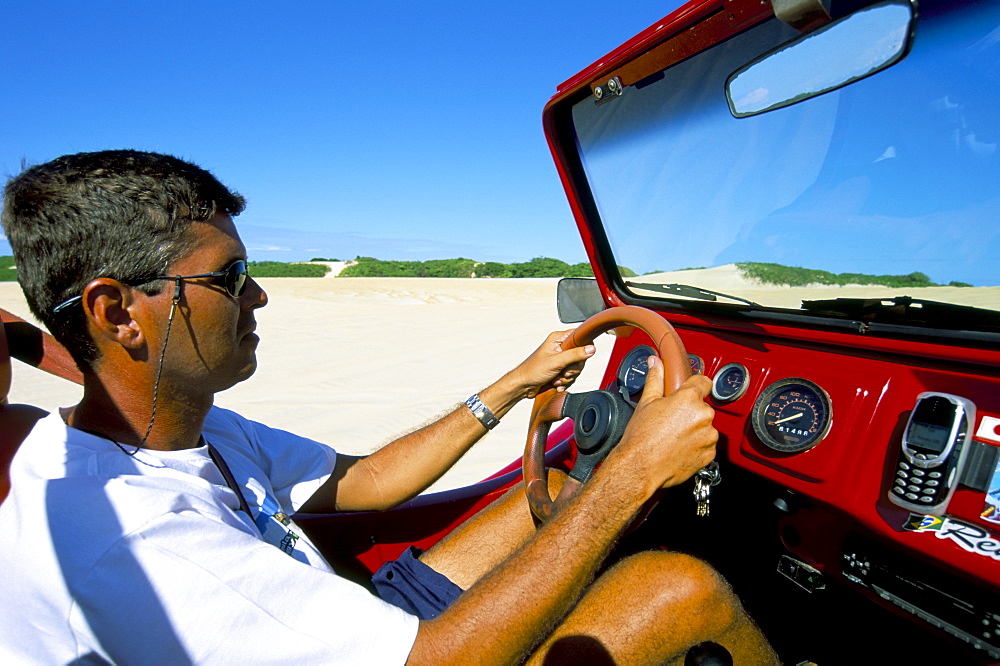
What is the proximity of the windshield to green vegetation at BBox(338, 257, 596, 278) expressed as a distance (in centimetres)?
2362

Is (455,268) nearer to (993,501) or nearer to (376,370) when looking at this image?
(376,370)

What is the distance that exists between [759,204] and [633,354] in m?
0.64

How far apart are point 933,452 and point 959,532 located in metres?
0.17

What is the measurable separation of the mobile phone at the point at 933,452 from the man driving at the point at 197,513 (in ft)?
1.53

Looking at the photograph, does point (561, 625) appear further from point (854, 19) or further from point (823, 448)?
point (854, 19)

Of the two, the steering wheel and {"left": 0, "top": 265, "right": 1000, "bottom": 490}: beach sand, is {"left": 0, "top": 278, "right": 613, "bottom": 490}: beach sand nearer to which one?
{"left": 0, "top": 265, "right": 1000, "bottom": 490}: beach sand

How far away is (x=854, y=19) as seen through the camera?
133cm

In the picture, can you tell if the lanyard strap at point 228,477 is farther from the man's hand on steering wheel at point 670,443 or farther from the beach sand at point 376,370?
the beach sand at point 376,370

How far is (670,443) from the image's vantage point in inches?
53.4

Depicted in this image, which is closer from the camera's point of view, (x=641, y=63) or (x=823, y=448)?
(x=823, y=448)

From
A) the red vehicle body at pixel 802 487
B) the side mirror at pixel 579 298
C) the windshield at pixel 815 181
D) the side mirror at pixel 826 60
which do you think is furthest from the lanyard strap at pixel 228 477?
the side mirror at pixel 826 60

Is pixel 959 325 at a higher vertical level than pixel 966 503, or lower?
higher

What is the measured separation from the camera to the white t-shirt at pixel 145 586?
1.06 meters

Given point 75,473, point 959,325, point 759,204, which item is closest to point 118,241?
point 75,473
